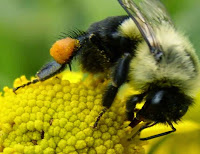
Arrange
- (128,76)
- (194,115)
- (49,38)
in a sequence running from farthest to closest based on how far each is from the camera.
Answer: (49,38) → (194,115) → (128,76)

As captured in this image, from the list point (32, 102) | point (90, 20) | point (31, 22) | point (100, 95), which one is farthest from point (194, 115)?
point (31, 22)

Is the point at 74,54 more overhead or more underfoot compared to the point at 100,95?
more overhead

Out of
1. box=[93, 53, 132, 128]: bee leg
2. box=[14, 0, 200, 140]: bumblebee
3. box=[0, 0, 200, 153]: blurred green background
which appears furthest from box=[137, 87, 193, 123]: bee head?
box=[0, 0, 200, 153]: blurred green background

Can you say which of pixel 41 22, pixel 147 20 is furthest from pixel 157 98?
pixel 41 22

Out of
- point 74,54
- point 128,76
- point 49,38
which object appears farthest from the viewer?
point 49,38

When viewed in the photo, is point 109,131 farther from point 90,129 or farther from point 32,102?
point 32,102

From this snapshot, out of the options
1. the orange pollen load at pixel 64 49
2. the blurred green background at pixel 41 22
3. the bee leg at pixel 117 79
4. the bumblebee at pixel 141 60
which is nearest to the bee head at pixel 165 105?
the bumblebee at pixel 141 60

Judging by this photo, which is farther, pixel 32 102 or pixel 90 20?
pixel 90 20
